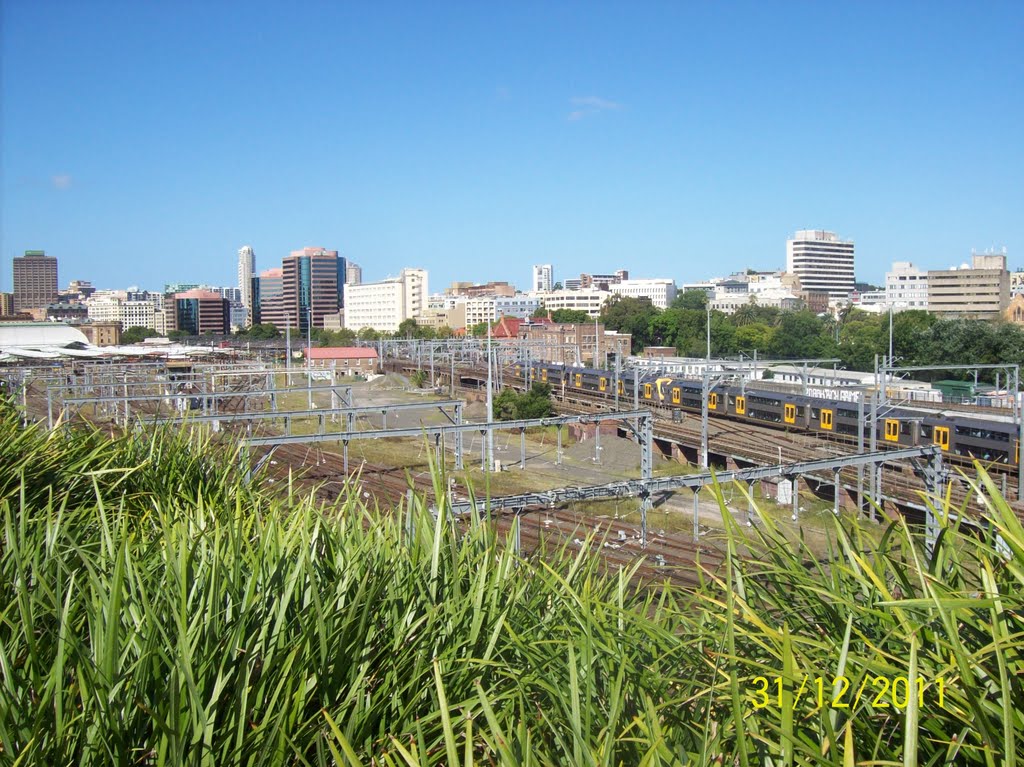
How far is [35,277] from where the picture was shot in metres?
116

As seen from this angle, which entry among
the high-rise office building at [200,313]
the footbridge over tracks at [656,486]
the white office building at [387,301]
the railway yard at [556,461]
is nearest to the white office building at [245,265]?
the high-rise office building at [200,313]

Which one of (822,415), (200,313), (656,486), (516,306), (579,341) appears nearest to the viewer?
(656,486)

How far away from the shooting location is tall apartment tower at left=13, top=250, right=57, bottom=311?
113 m

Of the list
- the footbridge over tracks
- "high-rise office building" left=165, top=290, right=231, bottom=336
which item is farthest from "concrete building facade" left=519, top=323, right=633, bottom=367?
"high-rise office building" left=165, top=290, right=231, bottom=336

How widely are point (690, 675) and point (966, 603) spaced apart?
2.91 ft

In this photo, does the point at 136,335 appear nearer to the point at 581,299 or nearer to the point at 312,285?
the point at 312,285

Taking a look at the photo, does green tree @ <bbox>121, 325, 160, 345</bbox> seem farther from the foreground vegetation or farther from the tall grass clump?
the tall grass clump

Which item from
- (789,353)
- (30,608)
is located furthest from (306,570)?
(789,353)

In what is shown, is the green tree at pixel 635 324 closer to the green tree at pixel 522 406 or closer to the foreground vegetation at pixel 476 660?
the green tree at pixel 522 406

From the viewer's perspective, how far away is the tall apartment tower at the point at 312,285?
99500 mm

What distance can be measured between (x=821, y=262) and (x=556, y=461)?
90.6 meters

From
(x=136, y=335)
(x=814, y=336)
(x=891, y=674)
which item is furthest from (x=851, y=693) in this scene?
(x=136, y=335)

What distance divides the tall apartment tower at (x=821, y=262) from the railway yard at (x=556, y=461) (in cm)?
7750

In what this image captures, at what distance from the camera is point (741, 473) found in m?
9.60
